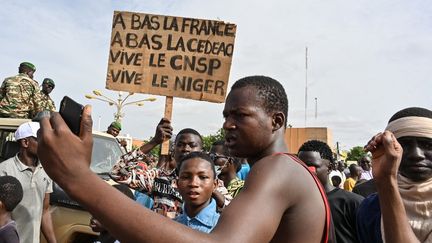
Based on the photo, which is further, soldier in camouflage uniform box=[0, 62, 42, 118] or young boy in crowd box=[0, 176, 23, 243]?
soldier in camouflage uniform box=[0, 62, 42, 118]

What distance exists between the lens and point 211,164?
128 inches

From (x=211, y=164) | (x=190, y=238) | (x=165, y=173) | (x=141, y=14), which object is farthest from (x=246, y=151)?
(x=141, y=14)

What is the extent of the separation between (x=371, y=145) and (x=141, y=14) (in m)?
3.93

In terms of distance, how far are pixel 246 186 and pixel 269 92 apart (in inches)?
19.3

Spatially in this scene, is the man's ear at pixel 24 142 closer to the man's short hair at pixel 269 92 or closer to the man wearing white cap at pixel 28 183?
the man wearing white cap at pixel 28 183

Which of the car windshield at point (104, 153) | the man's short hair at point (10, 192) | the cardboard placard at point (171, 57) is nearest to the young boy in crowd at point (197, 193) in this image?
the man's short hair at point (10, 192)

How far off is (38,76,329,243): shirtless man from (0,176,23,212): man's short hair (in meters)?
2.48

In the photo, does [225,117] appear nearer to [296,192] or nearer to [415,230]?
[296,192]

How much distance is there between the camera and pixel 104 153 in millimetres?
5660

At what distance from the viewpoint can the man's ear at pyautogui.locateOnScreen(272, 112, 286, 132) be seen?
1652 millimetres

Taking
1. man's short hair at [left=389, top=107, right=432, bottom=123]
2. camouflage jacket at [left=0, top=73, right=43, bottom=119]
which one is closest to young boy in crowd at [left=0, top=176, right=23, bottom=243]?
man's short hair at [left=389, top=107, right=432, bottom=123]

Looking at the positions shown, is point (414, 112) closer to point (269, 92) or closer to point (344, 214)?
point (269, 92)

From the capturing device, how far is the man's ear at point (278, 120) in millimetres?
1652

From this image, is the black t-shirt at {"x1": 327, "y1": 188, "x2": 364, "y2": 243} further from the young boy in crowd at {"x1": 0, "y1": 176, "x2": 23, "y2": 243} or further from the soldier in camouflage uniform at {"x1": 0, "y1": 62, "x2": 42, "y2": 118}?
the soldier in camouflage uniform at {"x1": 0, "y1": 62, "x2": 42, "y2": 118}
